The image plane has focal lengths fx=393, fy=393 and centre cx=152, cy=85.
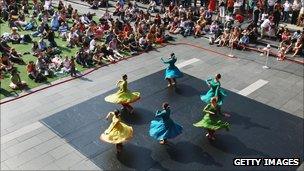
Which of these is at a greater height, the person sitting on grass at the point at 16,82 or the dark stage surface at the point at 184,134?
the person sitting on grass at the point at 16,82

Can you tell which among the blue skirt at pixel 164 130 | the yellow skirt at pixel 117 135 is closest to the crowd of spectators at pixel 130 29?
the yellow skirt at pixel 117 135

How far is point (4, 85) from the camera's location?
19.1 metres

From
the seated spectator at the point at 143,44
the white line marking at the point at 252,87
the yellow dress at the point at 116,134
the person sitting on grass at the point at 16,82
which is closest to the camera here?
the yellow dress at the point at 116,134

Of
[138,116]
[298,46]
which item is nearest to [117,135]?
[138,116]

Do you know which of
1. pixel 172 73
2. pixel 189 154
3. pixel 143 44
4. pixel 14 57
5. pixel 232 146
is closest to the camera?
pixel 189 154

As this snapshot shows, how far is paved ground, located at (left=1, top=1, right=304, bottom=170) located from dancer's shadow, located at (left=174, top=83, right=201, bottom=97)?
18cm

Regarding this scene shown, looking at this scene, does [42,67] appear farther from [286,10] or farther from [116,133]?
[286,10]

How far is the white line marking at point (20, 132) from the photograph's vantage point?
15.0 metres

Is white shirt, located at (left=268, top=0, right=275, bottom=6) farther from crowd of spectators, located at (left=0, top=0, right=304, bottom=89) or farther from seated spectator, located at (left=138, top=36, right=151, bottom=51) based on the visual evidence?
seated spectator, located at (left=138, top=36, right=151, bottom=51)

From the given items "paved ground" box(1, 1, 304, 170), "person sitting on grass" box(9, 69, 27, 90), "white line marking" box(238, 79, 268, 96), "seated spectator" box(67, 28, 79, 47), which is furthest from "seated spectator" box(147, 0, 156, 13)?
"person sitting on grass" box(9, 69, 27, 90)

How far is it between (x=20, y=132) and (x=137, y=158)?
4.97 metres

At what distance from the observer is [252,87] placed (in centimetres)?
1930

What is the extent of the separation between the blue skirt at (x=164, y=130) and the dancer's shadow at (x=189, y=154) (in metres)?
0.61

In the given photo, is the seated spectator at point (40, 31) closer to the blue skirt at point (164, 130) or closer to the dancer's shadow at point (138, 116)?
the dancer's shadow at point (138, 116)
